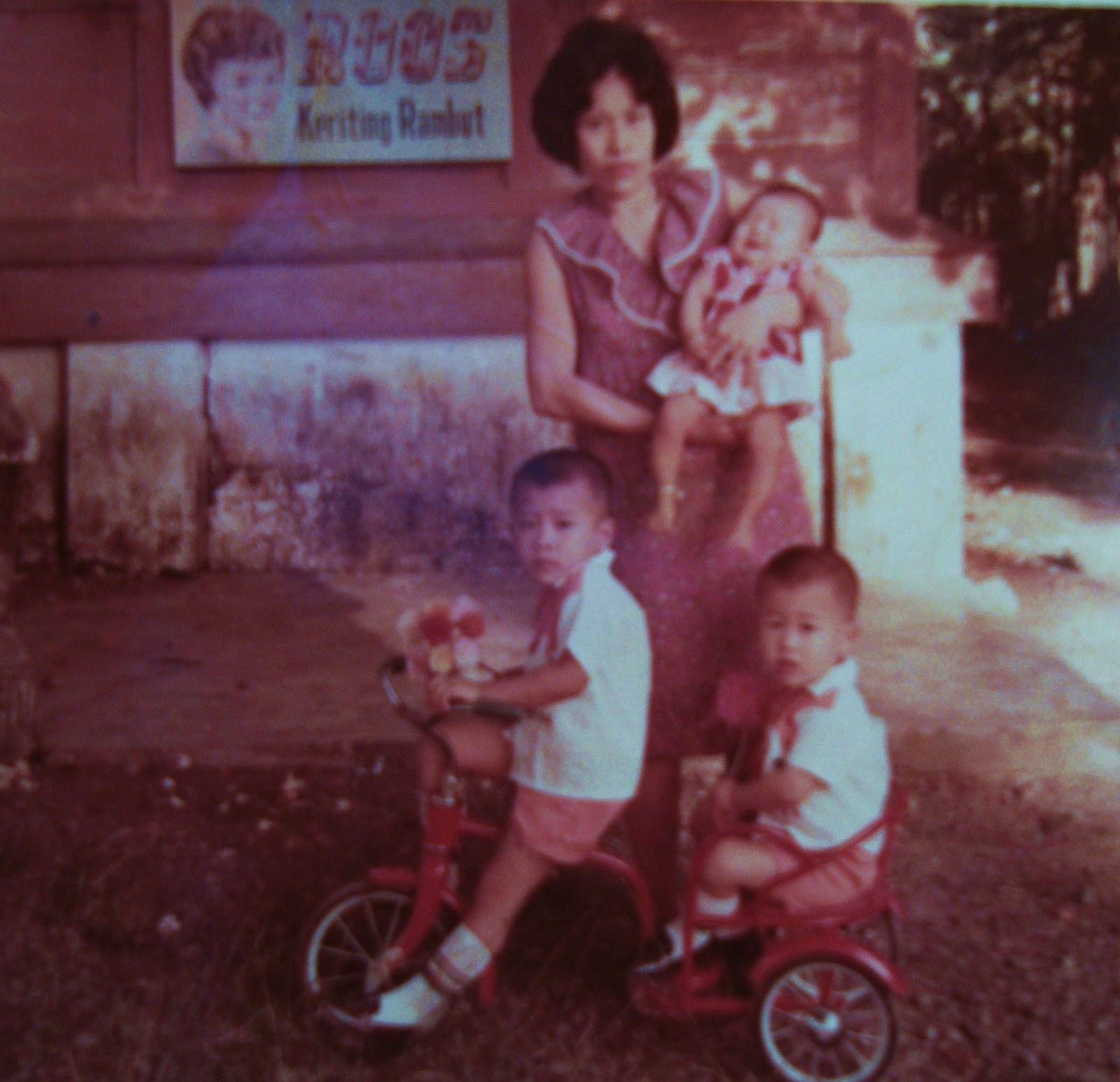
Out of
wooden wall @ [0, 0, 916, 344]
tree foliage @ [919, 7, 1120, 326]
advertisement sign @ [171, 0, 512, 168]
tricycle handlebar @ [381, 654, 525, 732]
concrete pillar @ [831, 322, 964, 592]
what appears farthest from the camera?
concrete pillar @ [831, 322, 964, 592]

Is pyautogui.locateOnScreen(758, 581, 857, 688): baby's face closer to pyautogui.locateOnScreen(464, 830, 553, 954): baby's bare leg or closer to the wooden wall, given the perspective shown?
pyautogui.locateOnScreen(464, 830, 553, 954): baby's bare leg

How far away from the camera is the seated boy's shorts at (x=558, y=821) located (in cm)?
221

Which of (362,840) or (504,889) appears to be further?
(362,840)

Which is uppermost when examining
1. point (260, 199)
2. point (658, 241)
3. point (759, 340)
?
point (260, 199)

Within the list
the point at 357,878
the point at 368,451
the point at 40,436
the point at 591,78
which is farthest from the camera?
the point at 40,436

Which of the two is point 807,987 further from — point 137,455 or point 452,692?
point 137,455

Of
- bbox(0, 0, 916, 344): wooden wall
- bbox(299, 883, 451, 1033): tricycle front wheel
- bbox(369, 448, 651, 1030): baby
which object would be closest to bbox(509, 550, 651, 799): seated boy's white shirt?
bbox(369, 448, 651, 1030): baby

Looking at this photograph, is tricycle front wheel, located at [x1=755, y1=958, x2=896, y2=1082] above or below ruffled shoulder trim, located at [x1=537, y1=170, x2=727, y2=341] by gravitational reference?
below

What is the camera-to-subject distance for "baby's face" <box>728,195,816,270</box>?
85.5 inches

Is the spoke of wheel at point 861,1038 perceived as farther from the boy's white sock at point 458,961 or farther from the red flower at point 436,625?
the red flower at point 436,625

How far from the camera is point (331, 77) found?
2.93 meters

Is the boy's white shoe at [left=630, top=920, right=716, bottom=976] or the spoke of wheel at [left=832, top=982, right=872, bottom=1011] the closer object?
the spoke of wheel at [left=832, top=982, right=872, bottom=1011]

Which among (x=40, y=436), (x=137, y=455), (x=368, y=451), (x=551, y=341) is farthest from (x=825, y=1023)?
(x=40, y=436)

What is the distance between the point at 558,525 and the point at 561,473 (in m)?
0.08
